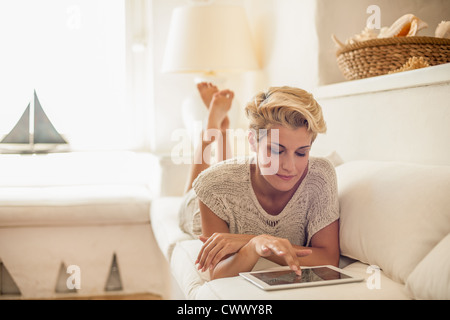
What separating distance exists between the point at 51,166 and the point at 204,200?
2.24 meters

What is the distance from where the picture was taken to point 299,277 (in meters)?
1.11

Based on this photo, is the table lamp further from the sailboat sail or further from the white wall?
the sailboat sail

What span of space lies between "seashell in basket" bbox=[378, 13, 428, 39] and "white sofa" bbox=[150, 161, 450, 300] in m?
0.56

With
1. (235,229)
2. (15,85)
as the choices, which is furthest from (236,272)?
(15,85)

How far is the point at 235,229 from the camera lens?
56.9 inches

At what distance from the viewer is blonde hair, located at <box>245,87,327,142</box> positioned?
1.28 m

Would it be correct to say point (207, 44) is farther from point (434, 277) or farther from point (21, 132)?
point (434, 277)

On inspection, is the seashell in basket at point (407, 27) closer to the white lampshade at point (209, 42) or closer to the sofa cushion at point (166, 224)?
the sofa cushion at point (166, 224)

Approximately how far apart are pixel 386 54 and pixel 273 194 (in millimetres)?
694

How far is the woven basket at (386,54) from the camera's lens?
5.49ft

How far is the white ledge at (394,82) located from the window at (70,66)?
6.25 ft
